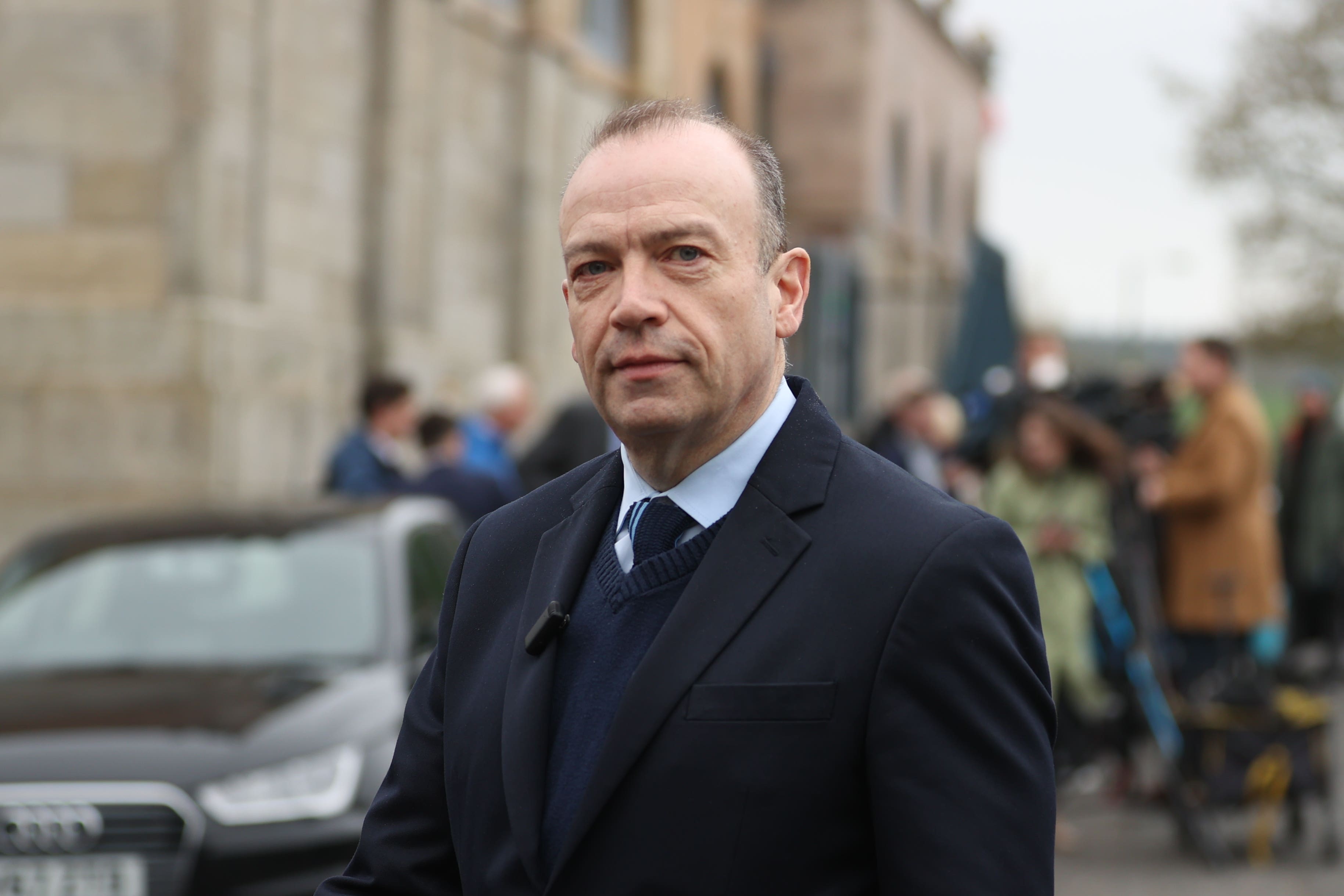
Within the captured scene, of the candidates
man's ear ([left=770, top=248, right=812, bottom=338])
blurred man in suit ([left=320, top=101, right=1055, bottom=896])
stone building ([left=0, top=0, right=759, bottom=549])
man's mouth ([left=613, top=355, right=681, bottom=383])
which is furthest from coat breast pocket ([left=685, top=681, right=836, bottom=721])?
stone building ([left=0, top=0, right=759, bottom=549])

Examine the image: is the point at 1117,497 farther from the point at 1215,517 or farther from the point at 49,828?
the point at 49,828

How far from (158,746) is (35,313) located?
25.3 feet

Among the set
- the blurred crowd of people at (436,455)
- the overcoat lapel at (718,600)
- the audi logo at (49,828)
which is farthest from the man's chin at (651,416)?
the blurred crowd of people at (436,455)

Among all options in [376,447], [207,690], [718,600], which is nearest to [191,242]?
[376,447]

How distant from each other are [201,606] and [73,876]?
1549 mm

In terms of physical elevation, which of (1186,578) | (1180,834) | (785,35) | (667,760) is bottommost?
(1180,834)

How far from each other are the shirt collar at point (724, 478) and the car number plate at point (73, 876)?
333cm

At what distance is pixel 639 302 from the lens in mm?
2045

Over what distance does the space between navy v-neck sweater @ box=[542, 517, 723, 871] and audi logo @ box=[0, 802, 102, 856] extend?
3289 millimetres

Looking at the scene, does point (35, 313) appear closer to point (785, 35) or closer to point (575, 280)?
point (575, 280)

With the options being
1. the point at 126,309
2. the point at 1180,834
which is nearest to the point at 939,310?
the point at 126,309

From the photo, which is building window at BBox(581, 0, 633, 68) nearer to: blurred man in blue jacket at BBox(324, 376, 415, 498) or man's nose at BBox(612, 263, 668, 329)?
blurred man in blue jacket at BBox(324, 376, 415, 498)

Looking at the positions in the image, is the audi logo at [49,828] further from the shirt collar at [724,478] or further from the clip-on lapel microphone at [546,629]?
the shirt collar at [724,478]

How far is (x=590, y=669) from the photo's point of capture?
2.09m
